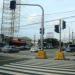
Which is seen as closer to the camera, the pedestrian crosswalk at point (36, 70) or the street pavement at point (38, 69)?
the pedestrian crosswalk at point (36, 70)

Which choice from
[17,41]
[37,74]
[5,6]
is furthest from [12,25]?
[37,74]

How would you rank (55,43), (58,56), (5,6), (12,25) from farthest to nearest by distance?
(55,43) < (12,25) < (5,6) < (58,56)

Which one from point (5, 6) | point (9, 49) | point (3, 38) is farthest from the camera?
point (3, 38)

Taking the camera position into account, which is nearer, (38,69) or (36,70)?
(36,70)

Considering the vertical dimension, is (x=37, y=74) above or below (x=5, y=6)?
below

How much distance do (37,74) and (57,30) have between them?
20.2 metres

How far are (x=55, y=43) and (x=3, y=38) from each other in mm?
57632

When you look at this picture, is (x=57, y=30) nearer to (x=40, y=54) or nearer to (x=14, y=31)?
(x=40, y=54)

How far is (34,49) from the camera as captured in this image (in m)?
74.9

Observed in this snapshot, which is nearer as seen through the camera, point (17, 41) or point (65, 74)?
point (65, 74)

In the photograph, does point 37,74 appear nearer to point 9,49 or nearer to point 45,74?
point 45,74

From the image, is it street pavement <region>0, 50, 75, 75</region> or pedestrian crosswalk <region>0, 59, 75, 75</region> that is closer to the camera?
pedestrian crosswalk <region>0, 59, 75, 75</region>

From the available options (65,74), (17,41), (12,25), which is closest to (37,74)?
(65,74)

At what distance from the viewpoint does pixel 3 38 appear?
4660 inches
